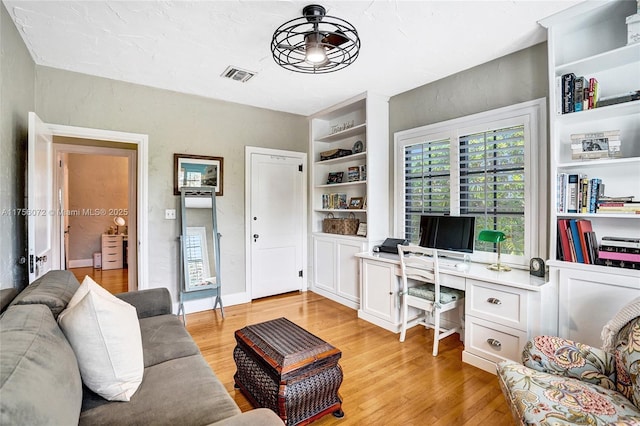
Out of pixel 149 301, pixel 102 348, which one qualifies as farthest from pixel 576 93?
pixel 149 301

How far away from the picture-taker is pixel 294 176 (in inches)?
184

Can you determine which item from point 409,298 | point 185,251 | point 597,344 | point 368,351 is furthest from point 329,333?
point 597,344

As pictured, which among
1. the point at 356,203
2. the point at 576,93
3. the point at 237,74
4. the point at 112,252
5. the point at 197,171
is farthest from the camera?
the point at 112,252

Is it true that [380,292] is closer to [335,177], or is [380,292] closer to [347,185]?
[347,185]

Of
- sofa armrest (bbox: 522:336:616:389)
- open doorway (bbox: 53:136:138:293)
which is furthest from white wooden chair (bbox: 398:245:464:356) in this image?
open doorway (bbox: 53:136:138:293)

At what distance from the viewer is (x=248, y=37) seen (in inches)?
97.7

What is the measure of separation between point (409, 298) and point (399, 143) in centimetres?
180

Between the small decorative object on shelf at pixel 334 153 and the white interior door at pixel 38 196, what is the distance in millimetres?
3024

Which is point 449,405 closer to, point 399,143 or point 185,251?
point 399,143

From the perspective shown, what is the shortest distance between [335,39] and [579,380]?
2.54m

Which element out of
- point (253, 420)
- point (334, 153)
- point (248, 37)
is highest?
point (248, 37)

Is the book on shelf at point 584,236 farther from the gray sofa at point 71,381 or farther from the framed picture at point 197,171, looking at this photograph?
the framed picture at point 197,171

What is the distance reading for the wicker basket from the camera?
4.10 metres

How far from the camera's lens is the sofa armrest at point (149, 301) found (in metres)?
2.31
